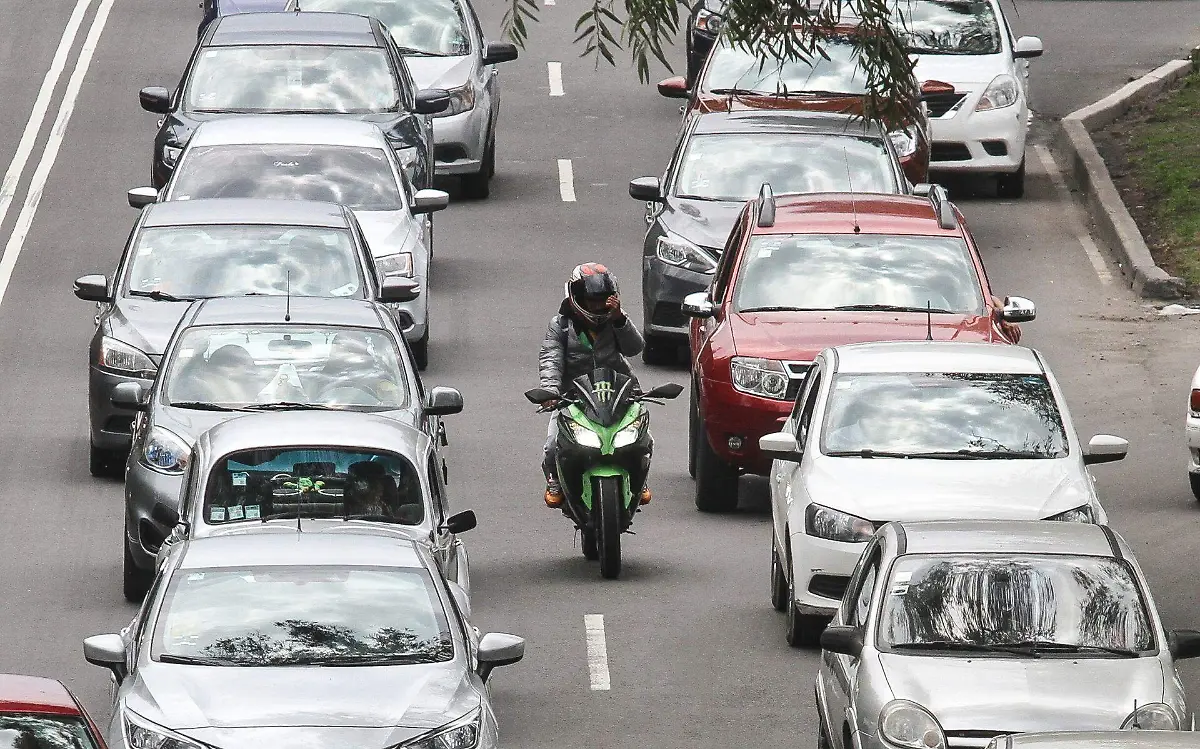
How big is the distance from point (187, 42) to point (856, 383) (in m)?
20.7

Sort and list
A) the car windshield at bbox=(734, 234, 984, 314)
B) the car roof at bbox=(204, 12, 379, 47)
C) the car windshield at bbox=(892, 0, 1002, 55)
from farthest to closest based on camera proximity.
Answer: the car windshield at bbox=(892, 0, 1002, 55) → the car roof at bbox=(204, 12, 379, 47) → the car windshield at bbox=(734, 234, 984, 314)

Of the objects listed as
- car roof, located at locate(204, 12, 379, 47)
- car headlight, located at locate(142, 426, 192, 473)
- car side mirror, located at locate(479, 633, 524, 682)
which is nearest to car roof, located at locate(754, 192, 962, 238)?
car headlight, located at locate(142, 426, 192, 473)

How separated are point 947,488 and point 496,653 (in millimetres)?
3612

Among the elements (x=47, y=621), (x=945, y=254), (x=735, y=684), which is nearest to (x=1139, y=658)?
(x=735, y=684)

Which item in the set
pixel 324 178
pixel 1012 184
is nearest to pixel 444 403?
pixel 324 178

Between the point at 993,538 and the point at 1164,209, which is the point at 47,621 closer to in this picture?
the point at 993,538

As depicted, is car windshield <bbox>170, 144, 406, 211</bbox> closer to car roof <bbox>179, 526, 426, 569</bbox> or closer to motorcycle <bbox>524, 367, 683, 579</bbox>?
motorcycle <bbox>524, 367, 683, 579</bbox>

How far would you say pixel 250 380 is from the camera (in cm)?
1594

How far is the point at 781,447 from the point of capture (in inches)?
569

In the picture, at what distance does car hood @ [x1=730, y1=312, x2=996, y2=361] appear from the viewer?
57.0 ft

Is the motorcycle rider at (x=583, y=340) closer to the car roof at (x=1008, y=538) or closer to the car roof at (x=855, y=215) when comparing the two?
the car roof at (x=855, y=215)

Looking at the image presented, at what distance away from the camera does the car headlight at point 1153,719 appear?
1037 cm

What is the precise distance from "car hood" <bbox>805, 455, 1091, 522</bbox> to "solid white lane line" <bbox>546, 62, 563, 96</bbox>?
61.0 feet

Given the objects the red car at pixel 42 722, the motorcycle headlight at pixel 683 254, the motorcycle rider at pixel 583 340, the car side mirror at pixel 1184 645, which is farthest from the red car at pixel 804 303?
the red car at pixel 42 722
